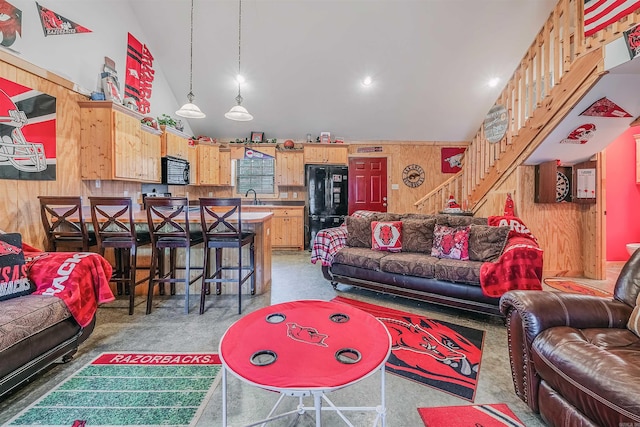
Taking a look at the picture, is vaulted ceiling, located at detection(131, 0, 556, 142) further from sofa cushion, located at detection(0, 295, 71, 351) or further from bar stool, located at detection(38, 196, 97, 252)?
sofa cushion, located at detection(0, 295, 71, 351)

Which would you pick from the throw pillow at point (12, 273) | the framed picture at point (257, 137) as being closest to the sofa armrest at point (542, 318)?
the throw pillow at point (12, 273)

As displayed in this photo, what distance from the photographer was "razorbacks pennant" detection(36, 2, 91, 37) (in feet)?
9.55

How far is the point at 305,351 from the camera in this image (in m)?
1.21

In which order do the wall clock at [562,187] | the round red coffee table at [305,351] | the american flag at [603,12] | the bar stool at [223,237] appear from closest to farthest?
the round red coffee table at [305,351] < the american flag at [603,12] < the bar stool at [223,237] < the wall clock at [562,187]

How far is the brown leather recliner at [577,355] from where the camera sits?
3.47 feet

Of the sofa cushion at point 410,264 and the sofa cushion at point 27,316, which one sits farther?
the sofa cushion at point 410,264

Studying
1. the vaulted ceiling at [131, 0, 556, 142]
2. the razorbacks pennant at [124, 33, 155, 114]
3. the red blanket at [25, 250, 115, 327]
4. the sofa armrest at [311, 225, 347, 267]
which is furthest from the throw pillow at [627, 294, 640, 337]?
the razorbacks pennant at [124, 33, 155, 114]

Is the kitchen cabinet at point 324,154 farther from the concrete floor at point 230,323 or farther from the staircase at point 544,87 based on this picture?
the concrete floor at point 230,323

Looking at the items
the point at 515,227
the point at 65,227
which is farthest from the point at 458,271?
the point at 65,227

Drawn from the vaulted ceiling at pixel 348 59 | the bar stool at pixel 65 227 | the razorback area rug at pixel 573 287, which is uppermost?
the vaulted ceiling at pixel 348 59

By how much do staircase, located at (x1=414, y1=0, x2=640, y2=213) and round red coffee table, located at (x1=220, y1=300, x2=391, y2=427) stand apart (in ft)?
10.8

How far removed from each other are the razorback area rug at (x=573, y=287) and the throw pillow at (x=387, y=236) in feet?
6.55

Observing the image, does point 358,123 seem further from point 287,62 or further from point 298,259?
point 298,259

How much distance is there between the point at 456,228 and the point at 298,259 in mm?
2908
